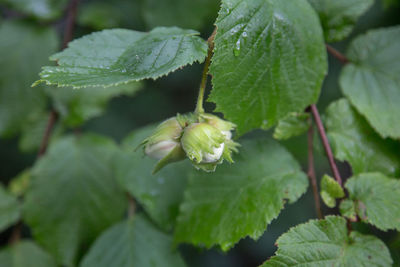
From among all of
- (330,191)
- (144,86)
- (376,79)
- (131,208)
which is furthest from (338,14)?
(144,86)

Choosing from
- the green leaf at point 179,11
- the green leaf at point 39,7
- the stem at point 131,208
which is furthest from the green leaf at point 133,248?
the green leaf at point 39,7

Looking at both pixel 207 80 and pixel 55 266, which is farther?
pixel 55 266

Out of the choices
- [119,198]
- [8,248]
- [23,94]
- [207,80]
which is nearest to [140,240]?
[119,198]

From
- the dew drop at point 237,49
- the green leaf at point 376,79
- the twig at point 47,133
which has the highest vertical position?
the dew drop at point 237,49

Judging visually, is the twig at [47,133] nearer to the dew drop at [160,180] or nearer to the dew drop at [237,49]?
the dew drop at [160,180]

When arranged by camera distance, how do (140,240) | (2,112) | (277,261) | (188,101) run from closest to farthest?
(277,261)
(140,240)
(2,112)
(188,101)

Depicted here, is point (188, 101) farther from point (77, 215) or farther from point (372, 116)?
point (372, 116)

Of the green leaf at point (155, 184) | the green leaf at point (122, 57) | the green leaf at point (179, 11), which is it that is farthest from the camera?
the green leaf at point (179, 11)
